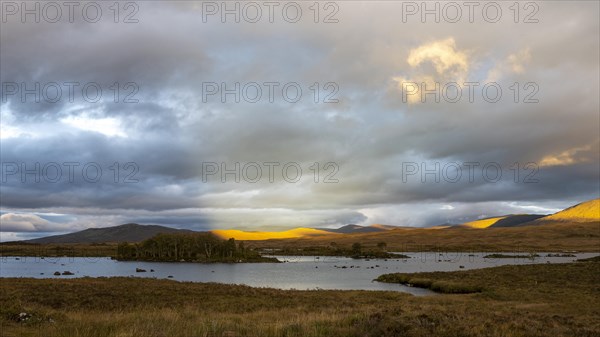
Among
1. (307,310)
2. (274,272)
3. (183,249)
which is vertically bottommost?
(183,249)

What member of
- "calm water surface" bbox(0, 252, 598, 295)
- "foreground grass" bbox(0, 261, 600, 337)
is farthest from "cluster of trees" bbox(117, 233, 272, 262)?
"foreground grass" bbox(0, 261, 600, 337)

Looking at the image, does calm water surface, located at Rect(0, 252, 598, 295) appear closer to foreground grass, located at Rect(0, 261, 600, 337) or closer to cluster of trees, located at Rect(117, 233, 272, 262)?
foreground grass, located at Rect(0, 261, 600, 337)

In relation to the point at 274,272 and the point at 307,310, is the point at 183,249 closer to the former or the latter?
the point at 274,272

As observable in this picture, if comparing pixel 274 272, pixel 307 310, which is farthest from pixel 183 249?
pixel 307 310

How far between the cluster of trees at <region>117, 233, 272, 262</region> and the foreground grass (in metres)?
98.6

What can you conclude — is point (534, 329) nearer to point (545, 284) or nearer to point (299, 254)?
point (545, 284)

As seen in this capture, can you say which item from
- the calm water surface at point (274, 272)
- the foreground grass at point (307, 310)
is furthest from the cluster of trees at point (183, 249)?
the foreground grass at point (307, 310)

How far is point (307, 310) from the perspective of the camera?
94.8 feet

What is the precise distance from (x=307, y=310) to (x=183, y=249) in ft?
478

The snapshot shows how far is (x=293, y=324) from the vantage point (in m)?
16.7

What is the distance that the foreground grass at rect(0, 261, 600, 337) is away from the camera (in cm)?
1538

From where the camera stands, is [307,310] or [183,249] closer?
[307,310]

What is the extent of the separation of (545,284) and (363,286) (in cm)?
2421

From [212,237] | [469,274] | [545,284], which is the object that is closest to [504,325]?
[545,284]
